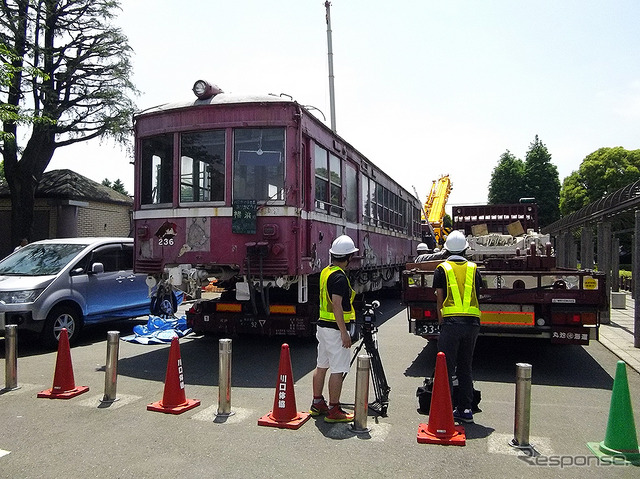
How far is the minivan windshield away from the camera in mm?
9281

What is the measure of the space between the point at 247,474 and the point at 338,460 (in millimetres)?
724

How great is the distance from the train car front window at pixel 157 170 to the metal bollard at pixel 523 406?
19.1 feet

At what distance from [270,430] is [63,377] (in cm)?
269

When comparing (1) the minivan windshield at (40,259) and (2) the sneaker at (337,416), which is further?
(1) the minivan windshield at (40,259)

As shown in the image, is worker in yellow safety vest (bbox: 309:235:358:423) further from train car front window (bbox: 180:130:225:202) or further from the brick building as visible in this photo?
the brick building

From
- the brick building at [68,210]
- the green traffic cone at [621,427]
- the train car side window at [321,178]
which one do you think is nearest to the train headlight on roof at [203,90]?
the train car side window at [321,178]

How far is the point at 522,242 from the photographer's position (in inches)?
474

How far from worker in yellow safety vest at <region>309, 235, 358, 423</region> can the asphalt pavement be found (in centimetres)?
25

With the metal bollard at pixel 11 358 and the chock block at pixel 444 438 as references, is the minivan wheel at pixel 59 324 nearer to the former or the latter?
the metal bollard at pixel 11 358

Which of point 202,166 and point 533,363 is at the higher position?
point 202,166

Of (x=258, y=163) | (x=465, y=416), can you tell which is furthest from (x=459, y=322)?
(x=258, y=163)

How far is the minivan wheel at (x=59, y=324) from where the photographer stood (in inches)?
344

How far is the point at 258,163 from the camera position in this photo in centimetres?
806

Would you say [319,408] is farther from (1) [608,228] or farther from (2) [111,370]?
(1) [608,228]
